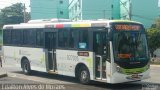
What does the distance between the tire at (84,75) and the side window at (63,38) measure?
1.56 meters

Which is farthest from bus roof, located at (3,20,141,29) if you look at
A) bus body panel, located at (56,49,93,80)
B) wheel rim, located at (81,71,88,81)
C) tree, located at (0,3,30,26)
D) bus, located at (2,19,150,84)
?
tree, located at (0,3,30,26)

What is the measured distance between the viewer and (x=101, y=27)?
1533cm

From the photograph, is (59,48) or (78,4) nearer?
(59,48)

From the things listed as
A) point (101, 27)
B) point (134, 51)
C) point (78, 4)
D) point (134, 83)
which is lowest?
point (134, 83)

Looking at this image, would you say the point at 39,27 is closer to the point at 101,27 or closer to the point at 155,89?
the point at 101,27

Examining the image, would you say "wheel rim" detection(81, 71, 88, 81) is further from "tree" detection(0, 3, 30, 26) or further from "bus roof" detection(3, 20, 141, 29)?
"tree" detection(0, 3, 30, 26)

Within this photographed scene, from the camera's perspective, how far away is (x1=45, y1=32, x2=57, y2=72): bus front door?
18.4 m

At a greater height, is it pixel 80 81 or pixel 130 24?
pixel 130 24

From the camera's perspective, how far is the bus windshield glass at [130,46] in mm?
14883

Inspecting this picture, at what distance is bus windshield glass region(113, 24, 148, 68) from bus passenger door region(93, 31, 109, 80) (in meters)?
0.44

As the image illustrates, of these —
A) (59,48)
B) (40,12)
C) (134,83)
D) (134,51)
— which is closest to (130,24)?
(134,51)

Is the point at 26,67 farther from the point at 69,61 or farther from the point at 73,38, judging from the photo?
the point at 73,38

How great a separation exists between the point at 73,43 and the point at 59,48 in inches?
45.7

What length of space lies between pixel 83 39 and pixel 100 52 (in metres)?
1.33
